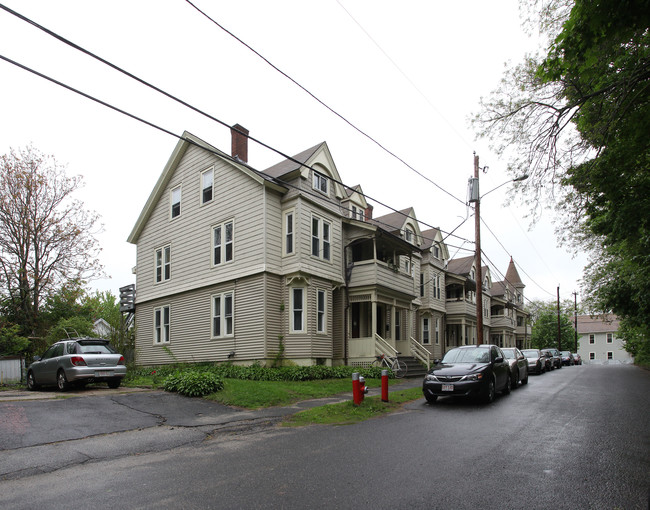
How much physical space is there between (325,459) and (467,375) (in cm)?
689

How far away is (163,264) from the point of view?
2486 cm

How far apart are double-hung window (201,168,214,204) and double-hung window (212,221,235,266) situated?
1754 millimetres

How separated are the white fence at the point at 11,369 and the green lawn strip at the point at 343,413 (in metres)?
14.3

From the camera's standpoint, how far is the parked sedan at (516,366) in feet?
56.3

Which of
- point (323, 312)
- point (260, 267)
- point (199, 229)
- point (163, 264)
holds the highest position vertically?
point (199, 229)

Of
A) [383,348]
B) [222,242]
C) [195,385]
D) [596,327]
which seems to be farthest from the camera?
[596,327]

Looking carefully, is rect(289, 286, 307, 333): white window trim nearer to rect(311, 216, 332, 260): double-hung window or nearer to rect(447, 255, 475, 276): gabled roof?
rect(311, 216, 332, 260): double-hung window

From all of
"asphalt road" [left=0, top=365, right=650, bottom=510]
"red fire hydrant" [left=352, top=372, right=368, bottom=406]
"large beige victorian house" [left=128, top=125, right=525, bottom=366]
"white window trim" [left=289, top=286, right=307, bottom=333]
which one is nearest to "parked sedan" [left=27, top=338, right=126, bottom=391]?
"asphalt road" [left=0, top=365, right=650, bottom=510]

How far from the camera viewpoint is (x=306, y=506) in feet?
15.7

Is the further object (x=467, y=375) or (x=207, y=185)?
(x=207, y=185)

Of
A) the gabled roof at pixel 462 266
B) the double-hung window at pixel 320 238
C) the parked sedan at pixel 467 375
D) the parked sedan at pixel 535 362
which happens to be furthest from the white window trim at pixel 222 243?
the gabled roof at pixel 462 266

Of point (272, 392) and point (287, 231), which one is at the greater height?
point (287, 231)

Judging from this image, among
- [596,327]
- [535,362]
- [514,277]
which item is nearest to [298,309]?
[535,362]

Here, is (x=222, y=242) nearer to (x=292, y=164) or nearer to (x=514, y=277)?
(x=292, y=164)
